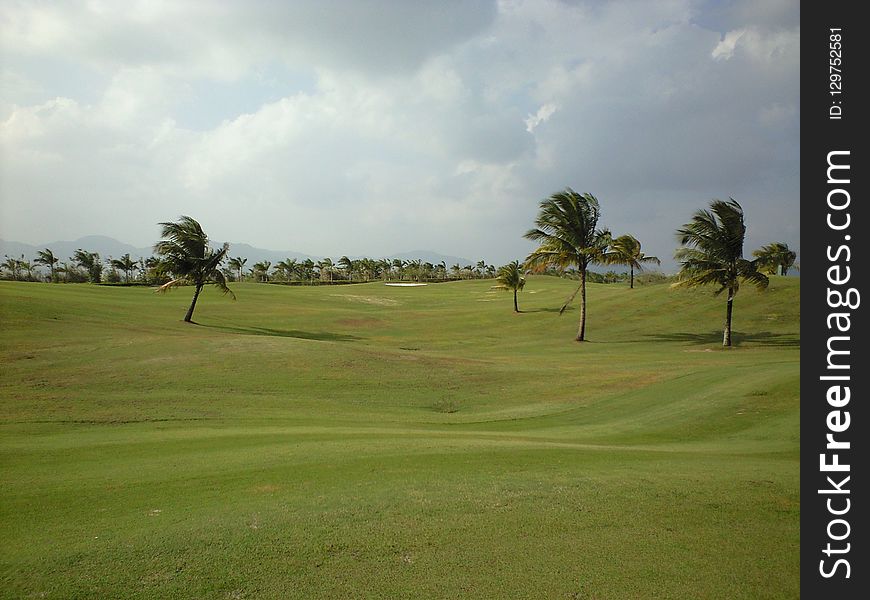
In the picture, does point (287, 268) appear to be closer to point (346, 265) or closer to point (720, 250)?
point (346, 265)

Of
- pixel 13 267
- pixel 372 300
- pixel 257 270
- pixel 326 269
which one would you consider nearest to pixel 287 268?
pixel 257 270

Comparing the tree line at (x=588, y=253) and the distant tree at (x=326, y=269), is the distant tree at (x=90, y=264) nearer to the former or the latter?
the distant tree at (x=326, y=269)

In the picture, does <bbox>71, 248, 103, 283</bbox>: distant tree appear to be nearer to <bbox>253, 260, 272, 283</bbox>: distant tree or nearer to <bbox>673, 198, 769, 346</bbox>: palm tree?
<bbox>253, 260, 272, 283</bbox>: distant tree

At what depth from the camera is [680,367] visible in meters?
24.9

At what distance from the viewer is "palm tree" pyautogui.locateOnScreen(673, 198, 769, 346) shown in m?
34.4

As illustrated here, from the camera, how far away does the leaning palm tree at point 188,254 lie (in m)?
41.7

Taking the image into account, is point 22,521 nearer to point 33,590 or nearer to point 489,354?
point 33,590

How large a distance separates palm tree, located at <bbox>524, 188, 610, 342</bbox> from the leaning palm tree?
2588 centimetres

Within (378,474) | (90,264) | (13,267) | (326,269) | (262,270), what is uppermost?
(90,264)

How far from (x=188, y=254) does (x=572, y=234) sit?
3074cm

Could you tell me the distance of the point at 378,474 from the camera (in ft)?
31.3

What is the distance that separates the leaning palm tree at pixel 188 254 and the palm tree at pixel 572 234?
25879 millimetres

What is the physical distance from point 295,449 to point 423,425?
204 inches

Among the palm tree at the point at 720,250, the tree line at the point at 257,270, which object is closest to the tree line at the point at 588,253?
the palm tree at the point at 720,250
